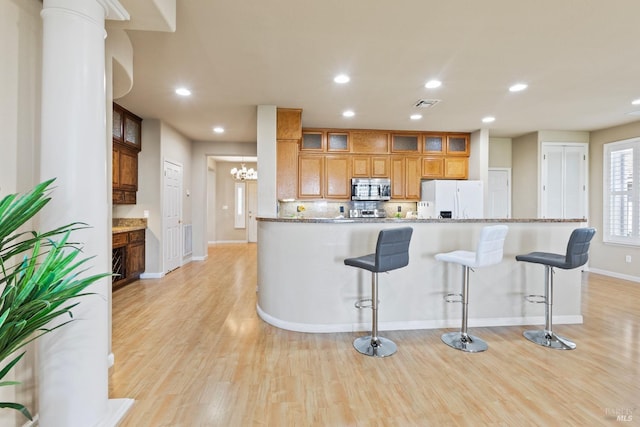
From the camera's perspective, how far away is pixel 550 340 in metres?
2.84

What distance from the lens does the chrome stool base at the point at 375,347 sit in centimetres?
262

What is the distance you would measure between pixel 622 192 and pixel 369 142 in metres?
4.34

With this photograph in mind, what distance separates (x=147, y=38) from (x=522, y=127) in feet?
19.4

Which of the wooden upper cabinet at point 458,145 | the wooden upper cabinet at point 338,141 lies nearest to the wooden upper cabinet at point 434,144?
the wooden upper cabinet at point 458,145

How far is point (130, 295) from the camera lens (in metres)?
4.27

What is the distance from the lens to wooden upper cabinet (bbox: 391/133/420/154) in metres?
6.00

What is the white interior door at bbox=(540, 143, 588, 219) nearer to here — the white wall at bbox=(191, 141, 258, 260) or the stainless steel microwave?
the stainless steel microwave

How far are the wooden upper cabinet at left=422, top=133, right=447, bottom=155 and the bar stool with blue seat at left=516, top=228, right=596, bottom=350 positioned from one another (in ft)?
11.3

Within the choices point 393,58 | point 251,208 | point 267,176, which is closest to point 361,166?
point 267,176

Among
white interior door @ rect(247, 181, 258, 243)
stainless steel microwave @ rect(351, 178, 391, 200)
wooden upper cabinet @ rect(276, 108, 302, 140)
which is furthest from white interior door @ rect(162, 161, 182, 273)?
white interior door @ rect(247, 181, 258, 243)

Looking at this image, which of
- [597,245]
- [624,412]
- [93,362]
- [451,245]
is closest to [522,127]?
[597,245]

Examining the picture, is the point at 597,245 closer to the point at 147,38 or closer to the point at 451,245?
the point at 451,245

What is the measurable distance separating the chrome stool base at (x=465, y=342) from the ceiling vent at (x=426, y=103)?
293 cm

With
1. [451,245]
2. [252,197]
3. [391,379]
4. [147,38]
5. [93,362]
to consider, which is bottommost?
[391,379]
